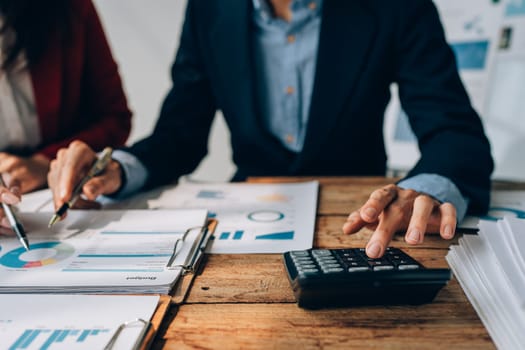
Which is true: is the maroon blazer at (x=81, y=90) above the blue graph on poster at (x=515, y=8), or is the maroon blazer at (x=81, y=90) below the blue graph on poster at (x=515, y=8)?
below

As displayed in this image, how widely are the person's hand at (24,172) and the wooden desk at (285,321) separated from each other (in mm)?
458

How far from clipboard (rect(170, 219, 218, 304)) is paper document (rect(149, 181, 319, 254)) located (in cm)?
1

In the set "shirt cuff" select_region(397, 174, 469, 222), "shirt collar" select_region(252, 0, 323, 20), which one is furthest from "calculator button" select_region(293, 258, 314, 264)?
"shirt collar" select_region(252, 0, 323, 20)

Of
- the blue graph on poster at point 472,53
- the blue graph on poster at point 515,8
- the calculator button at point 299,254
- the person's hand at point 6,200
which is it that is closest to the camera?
the calculator button at point 299,254

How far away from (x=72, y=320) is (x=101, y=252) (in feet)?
0.41

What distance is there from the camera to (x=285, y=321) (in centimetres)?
33

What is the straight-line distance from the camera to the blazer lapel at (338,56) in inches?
31.6

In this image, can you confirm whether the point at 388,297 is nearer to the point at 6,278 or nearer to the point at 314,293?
the point at 314,293

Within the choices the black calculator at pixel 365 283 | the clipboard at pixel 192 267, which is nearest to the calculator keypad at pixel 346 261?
the black calculator at pixel 365 283

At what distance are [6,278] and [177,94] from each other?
1.97 feet

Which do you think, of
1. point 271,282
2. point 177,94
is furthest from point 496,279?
point 177,94

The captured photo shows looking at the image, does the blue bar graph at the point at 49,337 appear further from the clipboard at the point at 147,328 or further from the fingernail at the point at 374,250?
the fingernail at the point at 374,250

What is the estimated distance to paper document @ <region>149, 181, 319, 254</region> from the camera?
47cm

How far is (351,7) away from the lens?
81cm
